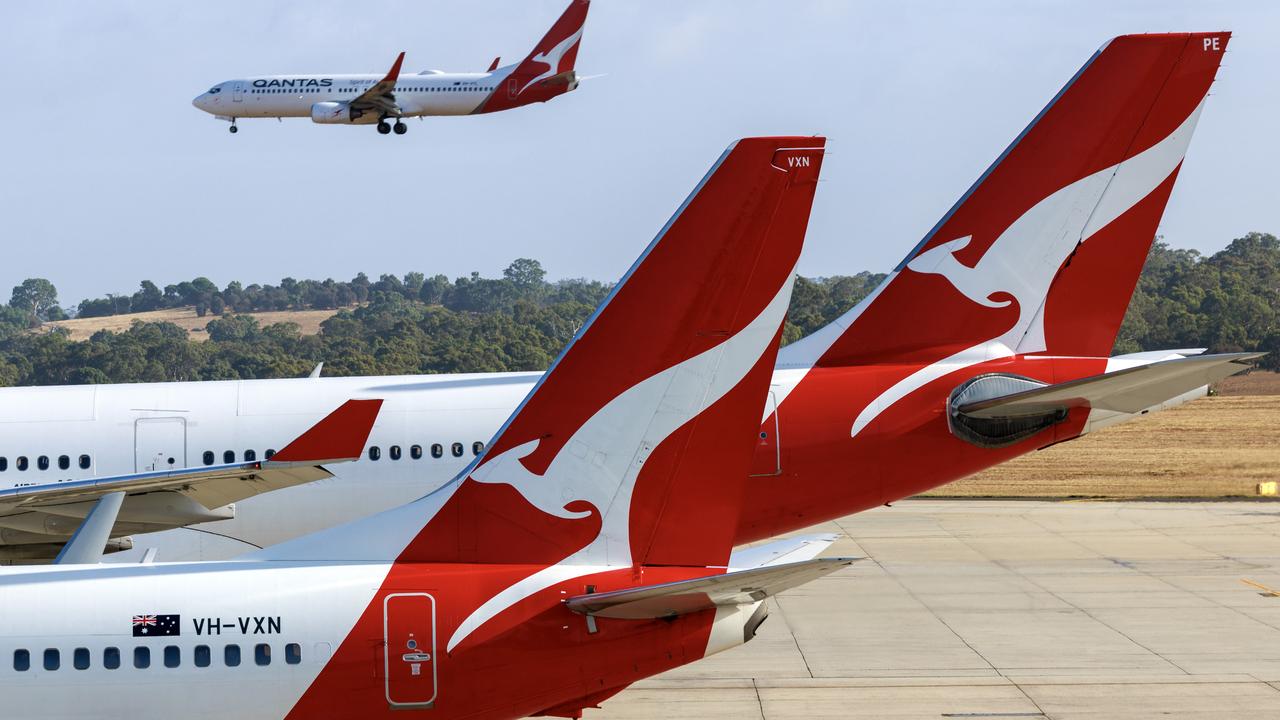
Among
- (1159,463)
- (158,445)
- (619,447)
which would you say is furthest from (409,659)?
(1159,463)

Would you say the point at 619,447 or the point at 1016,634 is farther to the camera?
the point at 1016,634

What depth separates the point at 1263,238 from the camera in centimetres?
17162

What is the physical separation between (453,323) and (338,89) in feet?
130

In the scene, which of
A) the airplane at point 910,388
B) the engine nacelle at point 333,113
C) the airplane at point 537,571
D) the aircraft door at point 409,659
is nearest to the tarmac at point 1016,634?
the airplane at point 910,388

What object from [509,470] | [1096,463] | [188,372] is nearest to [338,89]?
[188,372]

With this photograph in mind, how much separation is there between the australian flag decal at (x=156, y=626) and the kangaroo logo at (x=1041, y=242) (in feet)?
Answer: 38.8

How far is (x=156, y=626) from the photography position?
10.7 meters

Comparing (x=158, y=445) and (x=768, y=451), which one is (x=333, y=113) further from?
(x=768, y=451)

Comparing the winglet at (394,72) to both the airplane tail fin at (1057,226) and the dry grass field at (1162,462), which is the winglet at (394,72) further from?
the airplane tail fin at (1057,226)

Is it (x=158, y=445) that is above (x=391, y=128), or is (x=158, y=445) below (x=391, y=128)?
below

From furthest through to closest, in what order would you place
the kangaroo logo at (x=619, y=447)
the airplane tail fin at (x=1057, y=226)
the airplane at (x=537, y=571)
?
1. the airplane tail fin at (x=1057, y=226)
2. the kangaroo logo at (x=619, y=447)
3. the airplane at (x=537, y=571)

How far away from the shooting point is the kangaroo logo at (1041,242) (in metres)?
19.1

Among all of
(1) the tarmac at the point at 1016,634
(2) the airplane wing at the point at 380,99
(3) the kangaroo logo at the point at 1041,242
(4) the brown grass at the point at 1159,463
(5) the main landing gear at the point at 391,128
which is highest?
(2) the airplane wing at the point at 380,99

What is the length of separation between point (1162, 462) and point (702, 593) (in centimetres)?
4514
